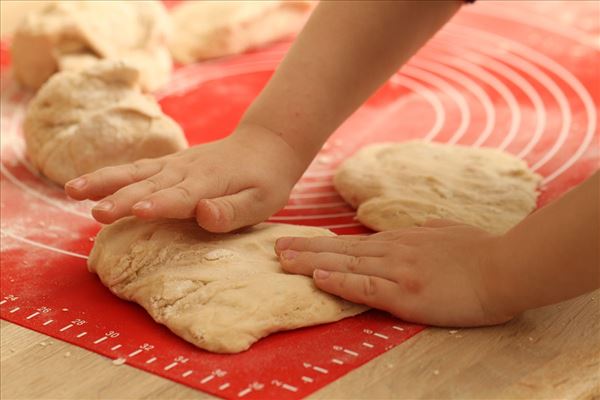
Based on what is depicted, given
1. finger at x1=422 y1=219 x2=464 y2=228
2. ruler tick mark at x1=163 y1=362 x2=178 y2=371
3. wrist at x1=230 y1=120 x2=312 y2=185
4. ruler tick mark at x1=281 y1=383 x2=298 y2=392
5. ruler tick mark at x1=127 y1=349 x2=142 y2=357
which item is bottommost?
ruler tick mark at x1=127 y1=349 x2=142 y2=357

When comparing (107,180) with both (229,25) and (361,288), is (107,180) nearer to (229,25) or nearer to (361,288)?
(361,288)

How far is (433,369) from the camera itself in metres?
0.93

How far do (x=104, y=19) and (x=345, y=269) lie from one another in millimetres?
1021

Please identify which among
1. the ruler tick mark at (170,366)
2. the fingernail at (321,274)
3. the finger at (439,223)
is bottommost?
the ruler tick mark at (170,366)

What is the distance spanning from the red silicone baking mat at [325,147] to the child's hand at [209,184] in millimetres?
117

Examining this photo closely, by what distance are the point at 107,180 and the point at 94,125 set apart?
1.07 feet

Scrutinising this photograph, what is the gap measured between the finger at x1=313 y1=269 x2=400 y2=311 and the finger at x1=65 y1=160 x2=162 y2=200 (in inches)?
11.5

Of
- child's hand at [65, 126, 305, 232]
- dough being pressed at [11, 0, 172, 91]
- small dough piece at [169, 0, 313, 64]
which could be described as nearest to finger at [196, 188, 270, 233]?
child's hand at [65, 126, 305, 232]

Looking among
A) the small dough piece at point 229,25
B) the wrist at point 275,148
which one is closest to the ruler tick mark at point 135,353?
the wrist at point 275,148

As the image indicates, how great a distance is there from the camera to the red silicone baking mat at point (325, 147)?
0.96 m

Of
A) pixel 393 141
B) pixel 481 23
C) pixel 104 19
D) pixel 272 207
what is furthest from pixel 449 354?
pixel 481 23

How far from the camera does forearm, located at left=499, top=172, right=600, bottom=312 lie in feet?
3.02

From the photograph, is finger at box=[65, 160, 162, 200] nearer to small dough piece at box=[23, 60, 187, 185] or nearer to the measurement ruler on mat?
the measurement ruler on mat

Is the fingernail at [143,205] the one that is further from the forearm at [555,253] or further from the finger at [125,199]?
the forearm at [555,253]
